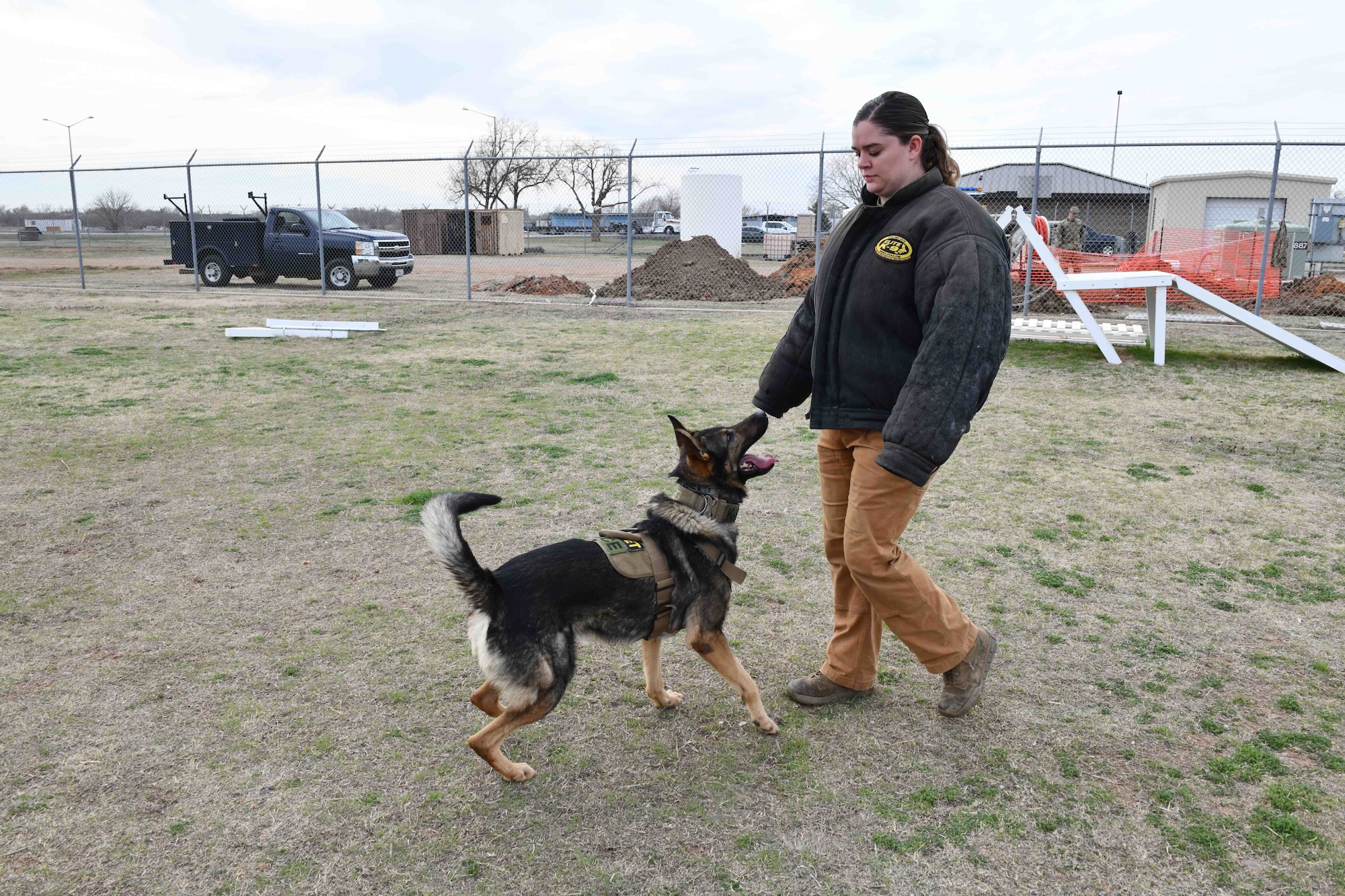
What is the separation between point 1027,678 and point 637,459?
3103 millimetres

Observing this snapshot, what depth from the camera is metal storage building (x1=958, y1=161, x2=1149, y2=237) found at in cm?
3534

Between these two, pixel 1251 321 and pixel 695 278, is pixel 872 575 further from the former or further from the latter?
pixel 695 278

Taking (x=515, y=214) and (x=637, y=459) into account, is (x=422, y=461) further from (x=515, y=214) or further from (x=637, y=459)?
(x=515, y=214)

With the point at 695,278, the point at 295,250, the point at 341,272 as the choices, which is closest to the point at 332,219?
the point at 295,250

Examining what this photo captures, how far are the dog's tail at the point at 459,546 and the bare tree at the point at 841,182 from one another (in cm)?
1217

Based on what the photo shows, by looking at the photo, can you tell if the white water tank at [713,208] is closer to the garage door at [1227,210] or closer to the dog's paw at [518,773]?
the garage door at [1227,210]

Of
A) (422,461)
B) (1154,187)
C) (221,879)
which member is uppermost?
(1154,187)

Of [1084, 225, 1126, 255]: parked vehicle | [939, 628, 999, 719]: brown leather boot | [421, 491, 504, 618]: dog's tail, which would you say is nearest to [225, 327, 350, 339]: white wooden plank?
[421, 491, 504, 618]: dog's tail

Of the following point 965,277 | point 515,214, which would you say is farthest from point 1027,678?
point 515,214

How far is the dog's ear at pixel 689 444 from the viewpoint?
2867 millimetres

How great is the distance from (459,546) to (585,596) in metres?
0.43

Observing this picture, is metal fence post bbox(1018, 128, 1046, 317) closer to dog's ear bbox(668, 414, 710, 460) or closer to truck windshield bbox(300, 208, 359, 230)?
dog's ear bbox(668, 414, 710, 460)

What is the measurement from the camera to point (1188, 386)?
8297mm

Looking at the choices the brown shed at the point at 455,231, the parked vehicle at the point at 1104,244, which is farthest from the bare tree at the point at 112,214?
the parked vehicle at the point at 1104,244
